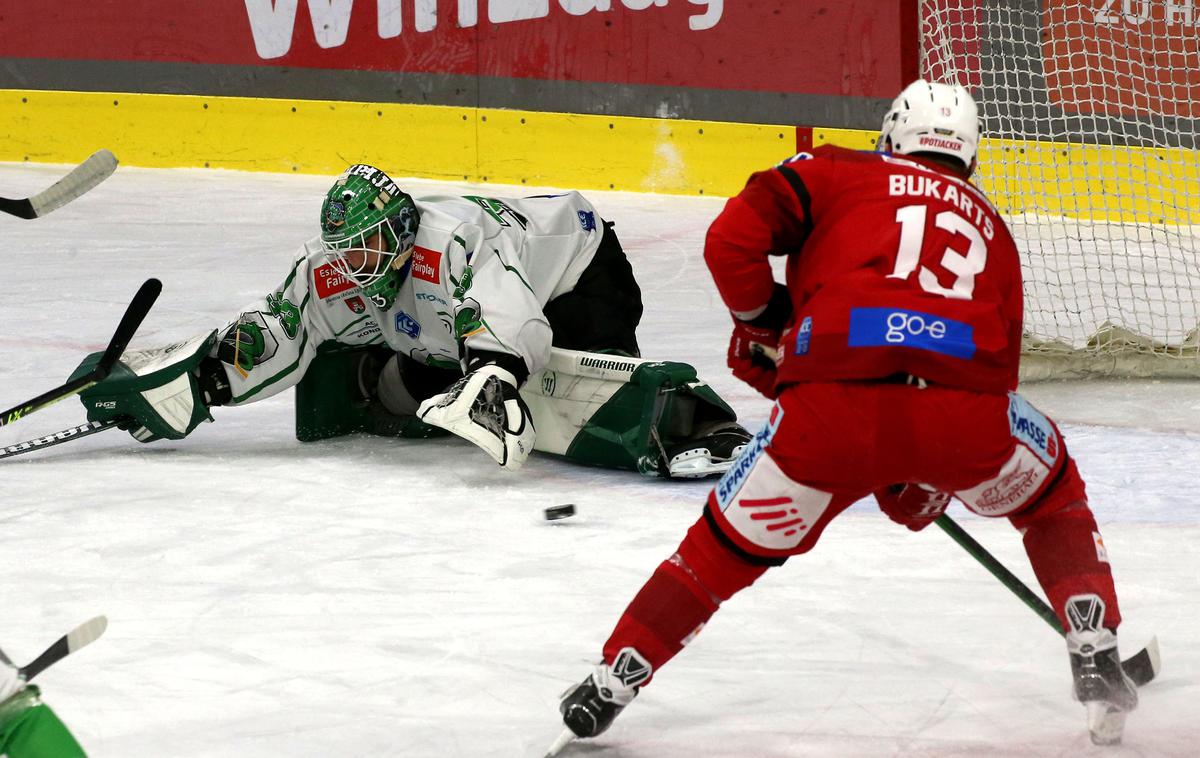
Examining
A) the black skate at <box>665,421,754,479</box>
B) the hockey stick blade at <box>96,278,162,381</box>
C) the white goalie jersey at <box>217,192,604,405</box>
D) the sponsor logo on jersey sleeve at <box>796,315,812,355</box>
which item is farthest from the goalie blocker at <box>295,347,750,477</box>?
the sponsor logo on jersey sleeve at <box>796,315,812,355</box>

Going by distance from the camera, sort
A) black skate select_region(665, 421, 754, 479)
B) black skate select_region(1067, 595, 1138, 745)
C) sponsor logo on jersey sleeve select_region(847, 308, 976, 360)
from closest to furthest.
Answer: sponsor logo on jersey sleeve select_region(847, 308, 976, 360), black skate select_region(1067, 595, 1138, 745), black skate select_region(665, 421, 754, 479)

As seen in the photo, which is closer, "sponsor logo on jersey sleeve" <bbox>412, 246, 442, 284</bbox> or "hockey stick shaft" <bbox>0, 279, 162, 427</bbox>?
"hockey stick shaft" <bbox>0, 279, 162, 427</bbox>

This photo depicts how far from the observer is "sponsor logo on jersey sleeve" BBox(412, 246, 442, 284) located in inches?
159

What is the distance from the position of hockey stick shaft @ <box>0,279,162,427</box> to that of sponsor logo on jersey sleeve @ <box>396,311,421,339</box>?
0.58 metres

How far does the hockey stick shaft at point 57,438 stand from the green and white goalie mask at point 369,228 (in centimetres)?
73

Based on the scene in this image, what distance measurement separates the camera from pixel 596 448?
406cm

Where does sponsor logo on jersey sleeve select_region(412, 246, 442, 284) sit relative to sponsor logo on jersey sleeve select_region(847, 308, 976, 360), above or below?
below

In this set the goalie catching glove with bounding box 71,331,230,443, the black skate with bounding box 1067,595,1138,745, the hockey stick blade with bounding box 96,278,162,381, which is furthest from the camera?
the goalie catching glove with bounding box 71,331,230,443

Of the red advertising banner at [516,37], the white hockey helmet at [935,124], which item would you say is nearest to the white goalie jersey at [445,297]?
the white hockey helmet at [935,124]

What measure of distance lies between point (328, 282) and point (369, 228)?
31 cm

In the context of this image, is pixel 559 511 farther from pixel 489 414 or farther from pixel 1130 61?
pixel 1130 61

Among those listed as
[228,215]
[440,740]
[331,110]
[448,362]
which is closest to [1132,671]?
[440,740]

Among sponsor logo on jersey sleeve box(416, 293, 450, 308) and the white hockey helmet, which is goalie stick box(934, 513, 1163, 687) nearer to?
the white hockey helmet

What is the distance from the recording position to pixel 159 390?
418 cm
